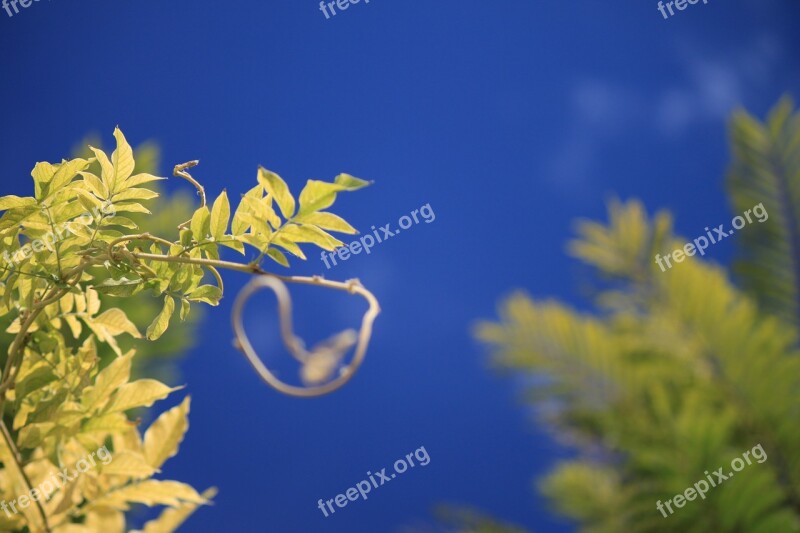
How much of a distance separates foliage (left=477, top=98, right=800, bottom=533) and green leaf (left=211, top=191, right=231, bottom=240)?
204cm

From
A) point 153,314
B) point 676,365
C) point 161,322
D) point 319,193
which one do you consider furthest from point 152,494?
point 676,365

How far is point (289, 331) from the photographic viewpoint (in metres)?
0.51

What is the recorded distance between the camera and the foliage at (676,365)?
7.35ft

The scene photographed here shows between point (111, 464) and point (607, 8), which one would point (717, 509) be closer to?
point (111, 464)

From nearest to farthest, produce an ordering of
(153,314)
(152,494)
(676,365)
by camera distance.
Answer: (152,494) < (153,314) < (676,365)

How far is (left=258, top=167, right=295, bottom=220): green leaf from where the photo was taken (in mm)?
438

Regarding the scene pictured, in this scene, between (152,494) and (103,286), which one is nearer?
(103,286)

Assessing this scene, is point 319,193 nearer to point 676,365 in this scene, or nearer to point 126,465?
point 126,465

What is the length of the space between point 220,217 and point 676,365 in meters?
2.70

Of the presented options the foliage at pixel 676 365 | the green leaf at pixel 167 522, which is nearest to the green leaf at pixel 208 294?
the green leaf at pixel 167 522

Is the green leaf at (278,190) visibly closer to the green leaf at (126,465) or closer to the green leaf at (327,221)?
the green leaf at (327,221)

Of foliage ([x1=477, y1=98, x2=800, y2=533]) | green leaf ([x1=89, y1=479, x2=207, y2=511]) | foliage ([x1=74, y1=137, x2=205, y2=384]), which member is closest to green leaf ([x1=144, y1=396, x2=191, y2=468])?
green leaf ([x1=89, y1=479, x2=207, y2=511])

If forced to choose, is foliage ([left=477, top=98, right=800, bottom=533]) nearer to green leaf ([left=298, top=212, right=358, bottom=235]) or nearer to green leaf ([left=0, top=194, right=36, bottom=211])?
green leaf ([left=298, top=212, right=358, bottom=235])

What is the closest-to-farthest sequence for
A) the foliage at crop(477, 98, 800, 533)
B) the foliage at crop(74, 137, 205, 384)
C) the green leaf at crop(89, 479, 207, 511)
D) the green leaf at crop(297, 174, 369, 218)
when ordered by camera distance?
the green leaf at crop(297, 174, 369, 218) → the green leaf at crop(89, 479, 207, 511) → the foliage at crop(74, 137, 205, 384) → the foliage at crop(477, 98, 800, 533)
